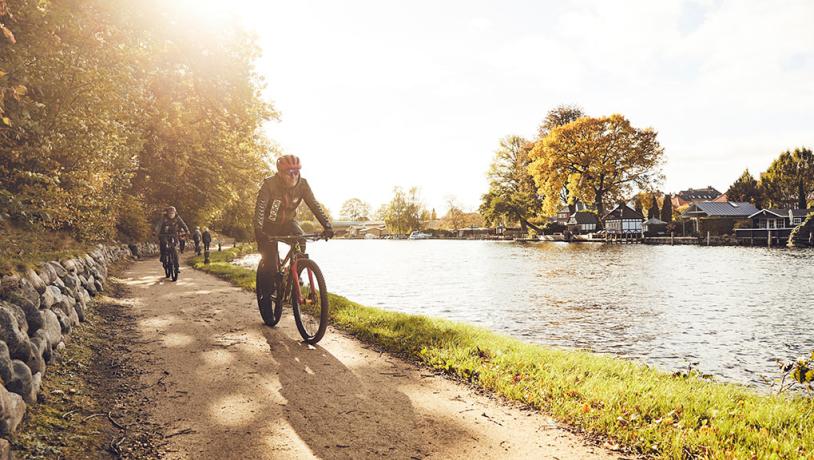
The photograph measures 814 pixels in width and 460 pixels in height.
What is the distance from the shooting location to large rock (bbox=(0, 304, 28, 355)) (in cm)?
371

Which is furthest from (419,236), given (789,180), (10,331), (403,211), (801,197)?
(10,331)

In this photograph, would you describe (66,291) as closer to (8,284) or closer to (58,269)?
(58,269)

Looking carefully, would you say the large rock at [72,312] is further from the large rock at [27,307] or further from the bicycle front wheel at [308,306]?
the bicycle front wheel at [308,306]

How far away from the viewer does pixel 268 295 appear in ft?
25.0

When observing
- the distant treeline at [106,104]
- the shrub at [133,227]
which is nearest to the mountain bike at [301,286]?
the distant treeline at [106,104]

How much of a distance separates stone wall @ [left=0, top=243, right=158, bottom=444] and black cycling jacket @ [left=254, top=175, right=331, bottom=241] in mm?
2525

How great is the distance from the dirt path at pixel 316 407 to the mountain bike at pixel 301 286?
12.1 inches

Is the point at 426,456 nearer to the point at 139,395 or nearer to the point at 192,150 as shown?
the point at 139,395

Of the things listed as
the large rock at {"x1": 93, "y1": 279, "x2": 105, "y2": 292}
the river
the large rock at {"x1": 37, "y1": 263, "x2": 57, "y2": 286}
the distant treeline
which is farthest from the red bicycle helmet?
the large rock at {"x1": 93, "y1": 279, "x2": 105, "y2": 292}

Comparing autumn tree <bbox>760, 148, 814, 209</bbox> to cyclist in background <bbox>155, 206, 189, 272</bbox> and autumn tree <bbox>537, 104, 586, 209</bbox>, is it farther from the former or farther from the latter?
cyclist in background <bbox>155, 206, 189, 272</bbox>

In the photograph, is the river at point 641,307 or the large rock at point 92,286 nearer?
the river at point 641,307

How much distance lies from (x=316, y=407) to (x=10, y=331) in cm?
250

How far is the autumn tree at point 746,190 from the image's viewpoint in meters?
85.0

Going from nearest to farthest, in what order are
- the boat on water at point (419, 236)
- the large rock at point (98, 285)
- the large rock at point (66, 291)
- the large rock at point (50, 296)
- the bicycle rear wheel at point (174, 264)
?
the large rock at point (50, 296) < the large rock at point (66, 291) < the large rock at point (98, 285) < the bicycle rear wheel at point (174, 264) < the boat on water at point (419, 236)
